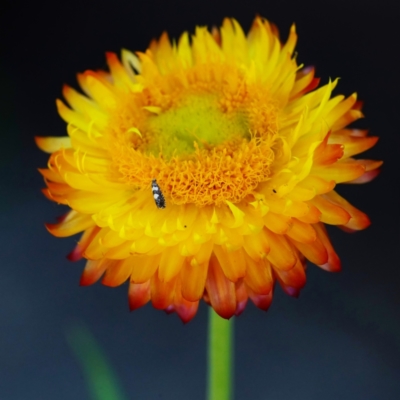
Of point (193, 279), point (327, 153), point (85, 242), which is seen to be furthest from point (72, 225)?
point (327, 153)

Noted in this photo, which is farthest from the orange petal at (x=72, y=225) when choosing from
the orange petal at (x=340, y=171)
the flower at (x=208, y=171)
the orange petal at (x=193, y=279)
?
the orange petal at (x=340, y=171)

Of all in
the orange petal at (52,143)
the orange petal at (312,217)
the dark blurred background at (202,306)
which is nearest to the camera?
the orange petal at (312,217)

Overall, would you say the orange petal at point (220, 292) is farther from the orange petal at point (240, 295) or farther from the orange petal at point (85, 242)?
the orange petal at point (85, 242)

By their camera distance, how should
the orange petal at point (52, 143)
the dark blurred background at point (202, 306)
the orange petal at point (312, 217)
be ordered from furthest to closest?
1. the dark blurred background at point (202, 306)
2. the orange petal at point (52, 143)
3. the orange petal at point (312, 217)

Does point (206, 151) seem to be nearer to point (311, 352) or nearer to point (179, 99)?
point (179, 99)

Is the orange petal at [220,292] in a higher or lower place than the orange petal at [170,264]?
lower

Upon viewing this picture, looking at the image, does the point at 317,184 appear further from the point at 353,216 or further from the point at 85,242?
the point at 85,242
